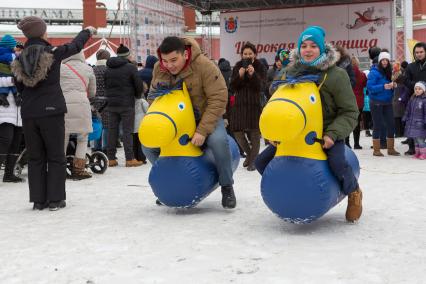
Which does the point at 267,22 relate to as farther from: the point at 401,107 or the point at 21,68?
the point at 21,68

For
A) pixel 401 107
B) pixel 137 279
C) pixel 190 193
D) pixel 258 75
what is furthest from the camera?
pixel 401 107

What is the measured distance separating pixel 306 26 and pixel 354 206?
13.0m

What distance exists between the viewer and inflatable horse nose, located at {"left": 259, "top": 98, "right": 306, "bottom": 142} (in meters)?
3.39

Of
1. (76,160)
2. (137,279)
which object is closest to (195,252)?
(137,279)

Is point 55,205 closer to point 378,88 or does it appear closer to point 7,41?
point 7,41

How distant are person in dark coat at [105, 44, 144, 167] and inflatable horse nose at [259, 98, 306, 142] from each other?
4.67 meters

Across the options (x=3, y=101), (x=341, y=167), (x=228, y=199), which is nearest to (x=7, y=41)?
(x=3, y=101)

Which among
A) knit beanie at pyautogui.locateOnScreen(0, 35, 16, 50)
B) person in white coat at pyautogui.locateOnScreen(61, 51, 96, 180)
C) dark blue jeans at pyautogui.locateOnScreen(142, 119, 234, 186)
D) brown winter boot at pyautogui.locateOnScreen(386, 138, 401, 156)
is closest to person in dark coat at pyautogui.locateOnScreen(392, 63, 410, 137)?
brown winter boot at pyautogui.locateOnScreen(386, 138, 401, 156)

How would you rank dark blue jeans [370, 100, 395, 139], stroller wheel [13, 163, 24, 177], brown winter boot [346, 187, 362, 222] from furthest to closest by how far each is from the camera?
dark blue jeans [370, 100, 395, 139] < stroller wheel [13, 163, 24, 177] < brown winter boot [346, 187, 362, 222]

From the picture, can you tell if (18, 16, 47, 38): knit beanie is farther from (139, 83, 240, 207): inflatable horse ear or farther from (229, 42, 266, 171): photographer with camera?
(229, 42, 266, 171): photographer with camera

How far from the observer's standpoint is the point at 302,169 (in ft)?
11.8

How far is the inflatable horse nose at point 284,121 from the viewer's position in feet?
11.1

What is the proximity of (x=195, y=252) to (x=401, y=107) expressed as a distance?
24.6ft

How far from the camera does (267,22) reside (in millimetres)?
16844
